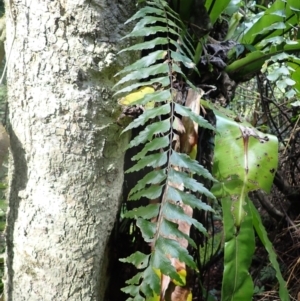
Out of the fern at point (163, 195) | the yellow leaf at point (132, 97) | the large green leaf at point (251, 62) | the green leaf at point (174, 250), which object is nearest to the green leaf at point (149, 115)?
the fern at point (163, 195)

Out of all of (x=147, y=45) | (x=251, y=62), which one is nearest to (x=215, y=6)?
(x=251, y=62)

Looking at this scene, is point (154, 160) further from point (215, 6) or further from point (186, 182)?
point (215, 6)

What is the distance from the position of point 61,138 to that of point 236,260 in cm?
42

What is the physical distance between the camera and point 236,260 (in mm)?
753

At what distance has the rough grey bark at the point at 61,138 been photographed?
76cm

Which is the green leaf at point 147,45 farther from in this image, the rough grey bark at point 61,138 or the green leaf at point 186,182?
the green leaf at point 186,182

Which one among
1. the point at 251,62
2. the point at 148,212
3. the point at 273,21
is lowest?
the point at 148,212

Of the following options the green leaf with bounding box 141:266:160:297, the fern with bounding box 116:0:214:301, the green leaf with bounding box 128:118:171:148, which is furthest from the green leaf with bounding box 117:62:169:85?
the green leaf with bounding box 141:266:160:297

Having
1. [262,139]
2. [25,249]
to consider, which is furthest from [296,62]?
[25,249]

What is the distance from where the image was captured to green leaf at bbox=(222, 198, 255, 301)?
2.46 feet

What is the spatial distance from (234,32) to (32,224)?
88 centimetres

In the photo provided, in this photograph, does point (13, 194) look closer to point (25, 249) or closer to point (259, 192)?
point (25, 249)

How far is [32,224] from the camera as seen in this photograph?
78 centimetres

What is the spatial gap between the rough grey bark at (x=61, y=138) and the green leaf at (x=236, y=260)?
263 millimetres
